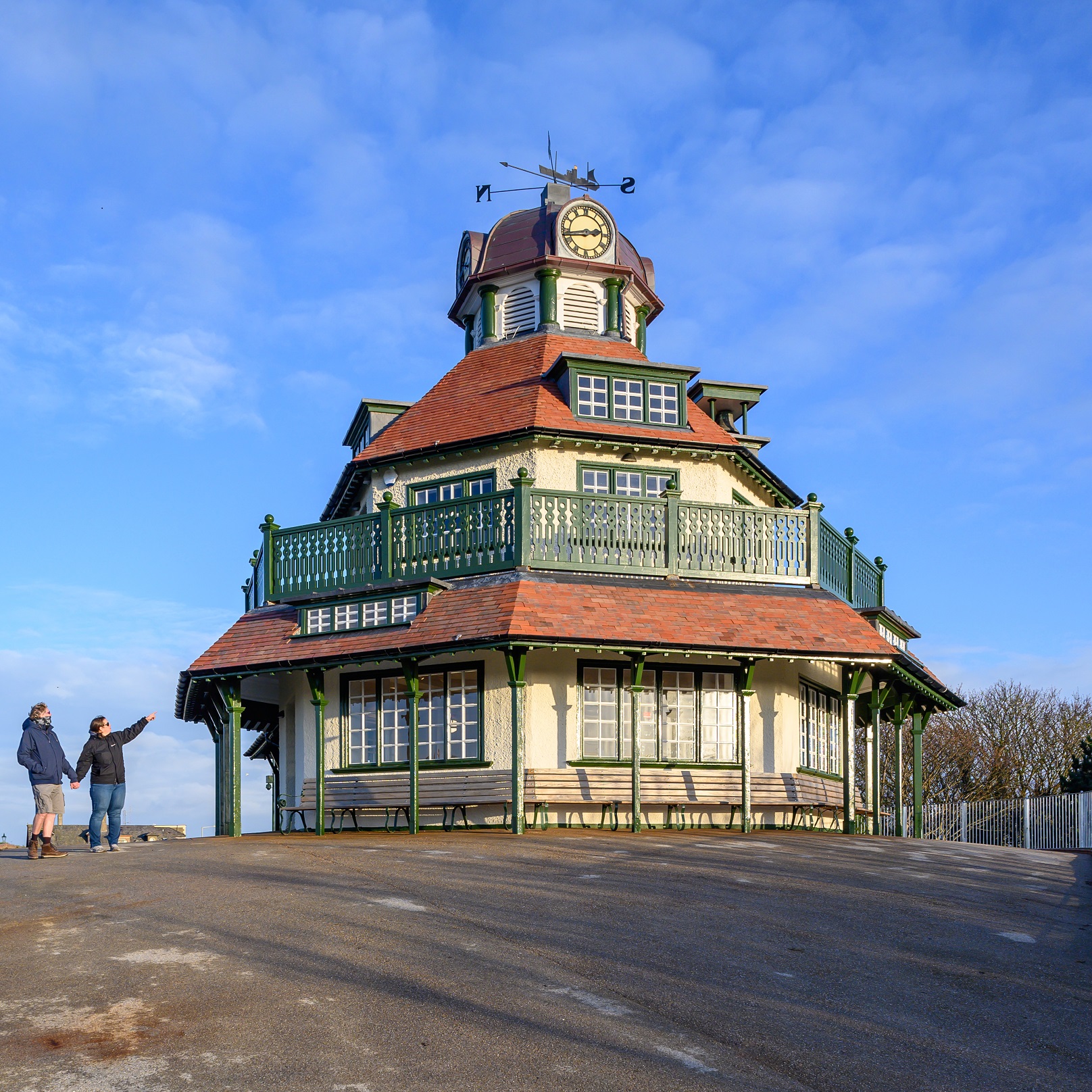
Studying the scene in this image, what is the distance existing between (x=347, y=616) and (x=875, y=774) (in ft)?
38.4

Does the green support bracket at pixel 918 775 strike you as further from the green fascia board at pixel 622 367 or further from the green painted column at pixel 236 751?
the green painted column at pixel 236 751

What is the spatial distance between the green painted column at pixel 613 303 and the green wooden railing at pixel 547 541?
284 inches

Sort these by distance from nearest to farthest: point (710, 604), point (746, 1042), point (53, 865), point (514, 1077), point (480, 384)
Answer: point (514, 1077), point (746, 1042), point (53, 865), point (710, 604), point (480, 384)

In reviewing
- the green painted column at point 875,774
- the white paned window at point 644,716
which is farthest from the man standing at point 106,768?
the green painted column at point 875,774

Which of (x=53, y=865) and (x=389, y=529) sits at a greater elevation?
(x=389, y=529)

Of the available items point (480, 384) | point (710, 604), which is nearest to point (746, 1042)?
point (710, 604)

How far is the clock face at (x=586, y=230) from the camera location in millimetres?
28703

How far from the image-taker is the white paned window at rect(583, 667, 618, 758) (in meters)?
21.7

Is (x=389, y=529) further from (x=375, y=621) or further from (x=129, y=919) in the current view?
(x=129, y=919)

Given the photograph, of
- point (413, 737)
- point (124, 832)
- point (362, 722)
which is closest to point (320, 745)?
point (362, 722)

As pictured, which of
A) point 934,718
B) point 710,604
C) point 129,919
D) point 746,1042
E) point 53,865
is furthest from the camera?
point 934,718

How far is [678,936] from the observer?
11.0m

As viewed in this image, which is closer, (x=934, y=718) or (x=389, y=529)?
(x=389, y=529)

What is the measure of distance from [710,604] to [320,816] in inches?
284
